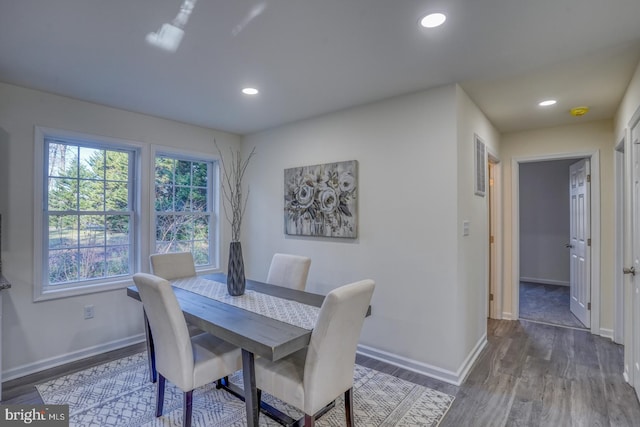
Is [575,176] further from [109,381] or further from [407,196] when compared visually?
[109,381]

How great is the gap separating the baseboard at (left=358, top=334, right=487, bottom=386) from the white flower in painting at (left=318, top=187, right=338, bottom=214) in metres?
1.39

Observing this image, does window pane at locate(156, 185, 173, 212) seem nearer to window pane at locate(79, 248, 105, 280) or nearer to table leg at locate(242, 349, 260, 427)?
window pane at locate(79, 248, 105, 280)

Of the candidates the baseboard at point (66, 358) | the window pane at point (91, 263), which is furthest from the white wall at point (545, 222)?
the window pane at point (91, 263)

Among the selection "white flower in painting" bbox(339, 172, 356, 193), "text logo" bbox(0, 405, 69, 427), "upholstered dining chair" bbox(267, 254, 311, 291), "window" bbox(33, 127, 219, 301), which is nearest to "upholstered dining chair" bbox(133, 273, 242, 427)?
"text logo" bbox(0, 405, 69, 427)

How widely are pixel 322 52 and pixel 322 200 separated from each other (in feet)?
5.25

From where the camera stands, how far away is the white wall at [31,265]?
269cm

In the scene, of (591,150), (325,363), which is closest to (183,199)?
(325,363)

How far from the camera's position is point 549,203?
6.29 m

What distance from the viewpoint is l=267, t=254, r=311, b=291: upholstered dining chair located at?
2.85 metres

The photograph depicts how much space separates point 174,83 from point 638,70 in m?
3.45

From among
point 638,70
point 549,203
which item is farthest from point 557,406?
point 549,203

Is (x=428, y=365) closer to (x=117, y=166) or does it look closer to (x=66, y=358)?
(x=66, y=358)

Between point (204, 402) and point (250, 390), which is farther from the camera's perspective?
point (204, 402)

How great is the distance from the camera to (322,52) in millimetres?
2156
